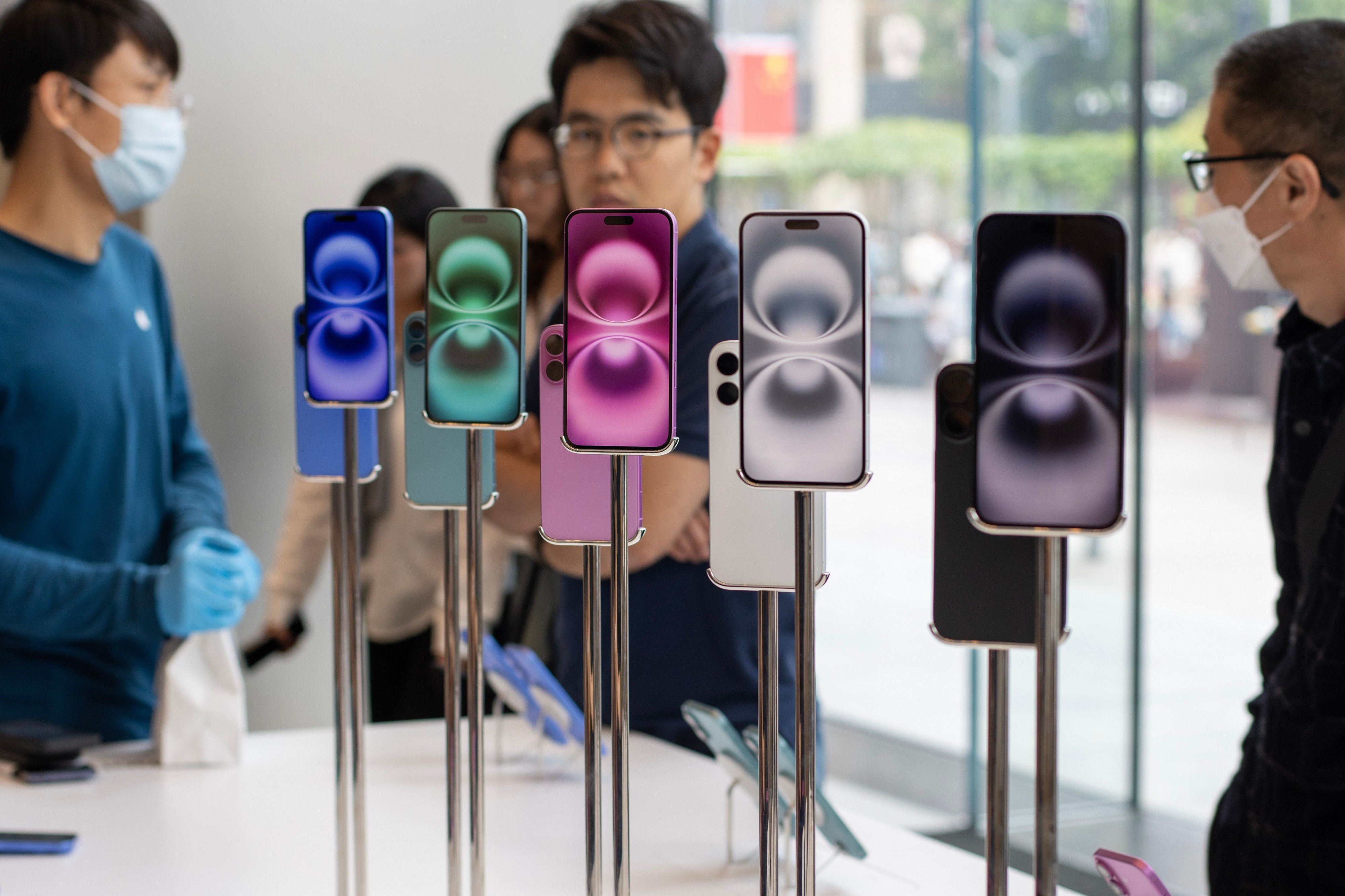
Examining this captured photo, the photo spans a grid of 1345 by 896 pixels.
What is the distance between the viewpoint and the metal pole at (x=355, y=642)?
0.86 metres

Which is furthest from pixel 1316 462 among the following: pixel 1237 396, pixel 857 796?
pixel 857 796

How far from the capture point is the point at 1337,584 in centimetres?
126

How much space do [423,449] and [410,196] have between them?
5.91ft

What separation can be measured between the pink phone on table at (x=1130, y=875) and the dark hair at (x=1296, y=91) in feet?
2.98

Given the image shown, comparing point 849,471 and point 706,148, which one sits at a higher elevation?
point 706,148

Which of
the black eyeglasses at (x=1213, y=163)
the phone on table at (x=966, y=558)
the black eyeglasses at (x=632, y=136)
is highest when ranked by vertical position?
the black eyeglasses at (x=632, y=136)

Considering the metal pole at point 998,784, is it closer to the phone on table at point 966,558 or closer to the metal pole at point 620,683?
the phone on table at point 966,558

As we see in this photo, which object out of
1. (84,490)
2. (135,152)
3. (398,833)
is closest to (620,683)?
(398,833)

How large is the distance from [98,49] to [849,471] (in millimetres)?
1563

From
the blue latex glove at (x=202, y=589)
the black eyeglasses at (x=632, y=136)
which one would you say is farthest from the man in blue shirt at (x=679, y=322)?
the blue latex glove at (x=202, y=589)

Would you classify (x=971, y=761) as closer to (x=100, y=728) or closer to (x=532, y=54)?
(x=532, y=54)

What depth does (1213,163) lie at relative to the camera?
145cm

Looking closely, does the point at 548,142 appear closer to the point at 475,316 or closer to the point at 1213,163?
the point at 1213,163

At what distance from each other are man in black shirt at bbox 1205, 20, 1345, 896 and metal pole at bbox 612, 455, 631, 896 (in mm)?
856
